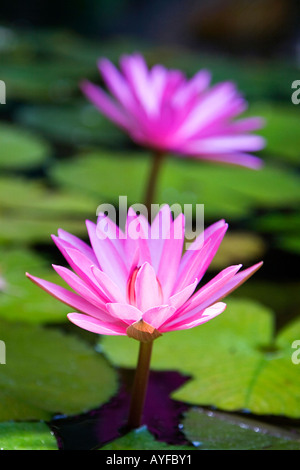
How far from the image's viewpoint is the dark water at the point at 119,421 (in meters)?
0.64

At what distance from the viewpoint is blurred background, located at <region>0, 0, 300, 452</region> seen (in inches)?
44.9

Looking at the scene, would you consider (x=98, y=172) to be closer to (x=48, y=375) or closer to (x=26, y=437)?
(x=48, y=375)

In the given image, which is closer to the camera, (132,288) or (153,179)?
(132,288)

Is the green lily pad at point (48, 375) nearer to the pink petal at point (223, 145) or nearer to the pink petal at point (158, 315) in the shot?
the pink petal at point (158, 315)

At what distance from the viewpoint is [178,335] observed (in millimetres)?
909

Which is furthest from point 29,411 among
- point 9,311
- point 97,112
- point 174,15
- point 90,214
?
point 174,15

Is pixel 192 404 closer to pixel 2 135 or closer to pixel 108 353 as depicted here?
pixel 108 353

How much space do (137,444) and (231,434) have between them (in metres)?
0.11

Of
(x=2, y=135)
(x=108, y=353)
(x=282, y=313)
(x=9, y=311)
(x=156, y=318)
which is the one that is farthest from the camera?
(x=2, y=135)

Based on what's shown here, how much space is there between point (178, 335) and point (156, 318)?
0.37m

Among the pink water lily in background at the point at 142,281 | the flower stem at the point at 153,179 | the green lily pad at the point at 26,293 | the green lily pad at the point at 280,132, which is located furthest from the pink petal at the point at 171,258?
the green lily pad at the point at 280,132

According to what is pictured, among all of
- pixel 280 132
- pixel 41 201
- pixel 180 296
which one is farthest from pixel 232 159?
pixel 280 132

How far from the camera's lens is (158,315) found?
0.54 meters

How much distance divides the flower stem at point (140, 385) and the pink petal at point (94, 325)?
0.14 ft
